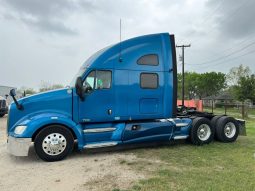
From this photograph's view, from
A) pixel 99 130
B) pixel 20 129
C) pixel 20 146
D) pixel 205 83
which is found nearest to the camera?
pixel 20 146

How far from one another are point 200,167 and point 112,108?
276cm

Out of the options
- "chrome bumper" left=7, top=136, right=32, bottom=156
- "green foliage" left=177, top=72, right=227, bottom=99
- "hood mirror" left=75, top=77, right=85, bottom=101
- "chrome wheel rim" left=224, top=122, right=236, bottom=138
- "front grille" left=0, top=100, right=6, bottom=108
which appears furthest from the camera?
"green foliage" left=177, top=72, right=227, bottom=99

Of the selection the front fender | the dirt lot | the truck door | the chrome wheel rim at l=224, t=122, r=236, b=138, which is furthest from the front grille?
the chrome wheel rim at l=224, t=122, r=236, b=138

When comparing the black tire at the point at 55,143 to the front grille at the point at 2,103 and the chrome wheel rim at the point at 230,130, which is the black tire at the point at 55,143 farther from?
the front grille at the point at 2,103

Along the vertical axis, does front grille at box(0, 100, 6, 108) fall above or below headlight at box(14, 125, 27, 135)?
above

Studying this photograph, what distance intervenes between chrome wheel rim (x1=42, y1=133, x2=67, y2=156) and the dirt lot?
29cm

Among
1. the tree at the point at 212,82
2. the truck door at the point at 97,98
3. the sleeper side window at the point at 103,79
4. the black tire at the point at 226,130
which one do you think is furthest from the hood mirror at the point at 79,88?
the tree at the point at 212,82

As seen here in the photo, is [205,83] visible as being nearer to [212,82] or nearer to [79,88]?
[212,82]

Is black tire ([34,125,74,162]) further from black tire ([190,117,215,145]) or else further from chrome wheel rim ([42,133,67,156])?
black tire ([190,117,215,145])

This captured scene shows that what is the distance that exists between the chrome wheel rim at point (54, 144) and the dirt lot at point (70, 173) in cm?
29

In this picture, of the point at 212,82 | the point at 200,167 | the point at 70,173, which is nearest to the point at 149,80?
the point at 200,167

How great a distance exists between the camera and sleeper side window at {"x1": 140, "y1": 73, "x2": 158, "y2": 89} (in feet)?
26.3

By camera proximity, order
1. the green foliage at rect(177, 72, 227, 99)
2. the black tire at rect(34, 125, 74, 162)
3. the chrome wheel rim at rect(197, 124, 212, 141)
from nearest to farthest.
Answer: the black tire at rect(34, 125, 74, 162)
the chrome wheel rim at rect(197, 124, 212, 141)
the green foliage at rect(177, 72, 227, 99)

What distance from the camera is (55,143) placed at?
691cm
